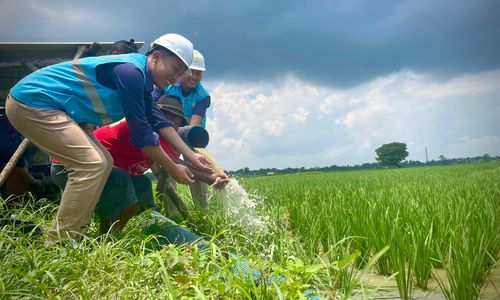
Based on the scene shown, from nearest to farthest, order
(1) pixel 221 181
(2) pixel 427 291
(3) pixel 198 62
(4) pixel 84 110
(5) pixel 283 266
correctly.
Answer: (2) pixel 427 291, (5) pixel 283 266, (4) pixel 84 110, (1) pixel 221 181, (3) pixel 198 62

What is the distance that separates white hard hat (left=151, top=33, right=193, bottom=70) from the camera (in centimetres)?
277

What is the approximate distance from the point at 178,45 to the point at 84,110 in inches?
30.0

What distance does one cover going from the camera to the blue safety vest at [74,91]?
2.50m

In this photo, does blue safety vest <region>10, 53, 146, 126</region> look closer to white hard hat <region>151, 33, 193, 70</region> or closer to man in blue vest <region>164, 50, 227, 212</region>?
white hard hat <region>151, 33, 193, 70</region>

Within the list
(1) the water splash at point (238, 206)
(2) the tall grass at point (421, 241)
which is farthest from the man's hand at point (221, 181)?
(2) the tall grass at point (421, 241)

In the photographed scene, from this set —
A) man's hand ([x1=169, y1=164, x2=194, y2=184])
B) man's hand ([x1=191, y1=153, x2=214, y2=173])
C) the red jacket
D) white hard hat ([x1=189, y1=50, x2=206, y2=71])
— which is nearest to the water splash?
man's hand ([x1=191, y1=153, x2=214, y2=173])

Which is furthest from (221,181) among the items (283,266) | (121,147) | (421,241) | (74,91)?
(421,241)

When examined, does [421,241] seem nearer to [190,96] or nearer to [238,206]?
[238,206]

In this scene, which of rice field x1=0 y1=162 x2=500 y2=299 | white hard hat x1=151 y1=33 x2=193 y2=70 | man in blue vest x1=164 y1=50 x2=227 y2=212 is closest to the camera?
rice field x1=0 y1=162 x2=500 y2=299

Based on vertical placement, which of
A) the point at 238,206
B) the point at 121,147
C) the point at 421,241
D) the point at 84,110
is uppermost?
the point at 84,110

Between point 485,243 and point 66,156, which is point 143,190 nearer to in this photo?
point 66,156

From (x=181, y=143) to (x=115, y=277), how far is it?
1296 millimetres

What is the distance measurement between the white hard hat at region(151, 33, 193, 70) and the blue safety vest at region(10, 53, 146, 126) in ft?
0.74

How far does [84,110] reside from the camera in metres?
2.63
